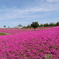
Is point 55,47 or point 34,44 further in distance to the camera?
point 34,44

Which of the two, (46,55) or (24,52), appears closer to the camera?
(46,55)

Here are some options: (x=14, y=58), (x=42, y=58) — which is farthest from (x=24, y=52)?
(x=42, y=58)

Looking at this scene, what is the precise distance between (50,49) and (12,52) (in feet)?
12.8

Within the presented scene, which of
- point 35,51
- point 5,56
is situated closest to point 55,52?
point 35,51

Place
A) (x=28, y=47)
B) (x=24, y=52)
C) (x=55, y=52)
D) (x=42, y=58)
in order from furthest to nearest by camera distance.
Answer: (x=28, y=47)
(x=24, y=52)
(x=55, y=52)
(x=42, y=58)

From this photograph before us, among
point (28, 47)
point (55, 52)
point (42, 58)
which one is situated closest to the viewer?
point (42, 58)

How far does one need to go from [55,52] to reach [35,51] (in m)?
1.94

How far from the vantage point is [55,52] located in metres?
11.9

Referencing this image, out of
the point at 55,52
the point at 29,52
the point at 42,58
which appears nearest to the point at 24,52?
the point at 29,52

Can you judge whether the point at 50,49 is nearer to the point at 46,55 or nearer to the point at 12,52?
the point at 46,55

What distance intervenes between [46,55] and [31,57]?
139 centimetres

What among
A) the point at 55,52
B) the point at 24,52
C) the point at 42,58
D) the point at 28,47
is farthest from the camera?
the point at 28,47

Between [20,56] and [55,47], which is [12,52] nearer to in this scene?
[20,56]

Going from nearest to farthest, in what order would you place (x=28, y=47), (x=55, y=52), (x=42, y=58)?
1. (x=42, y=58)
2. (x=55, y=52)
3. (x=28, y=47)
